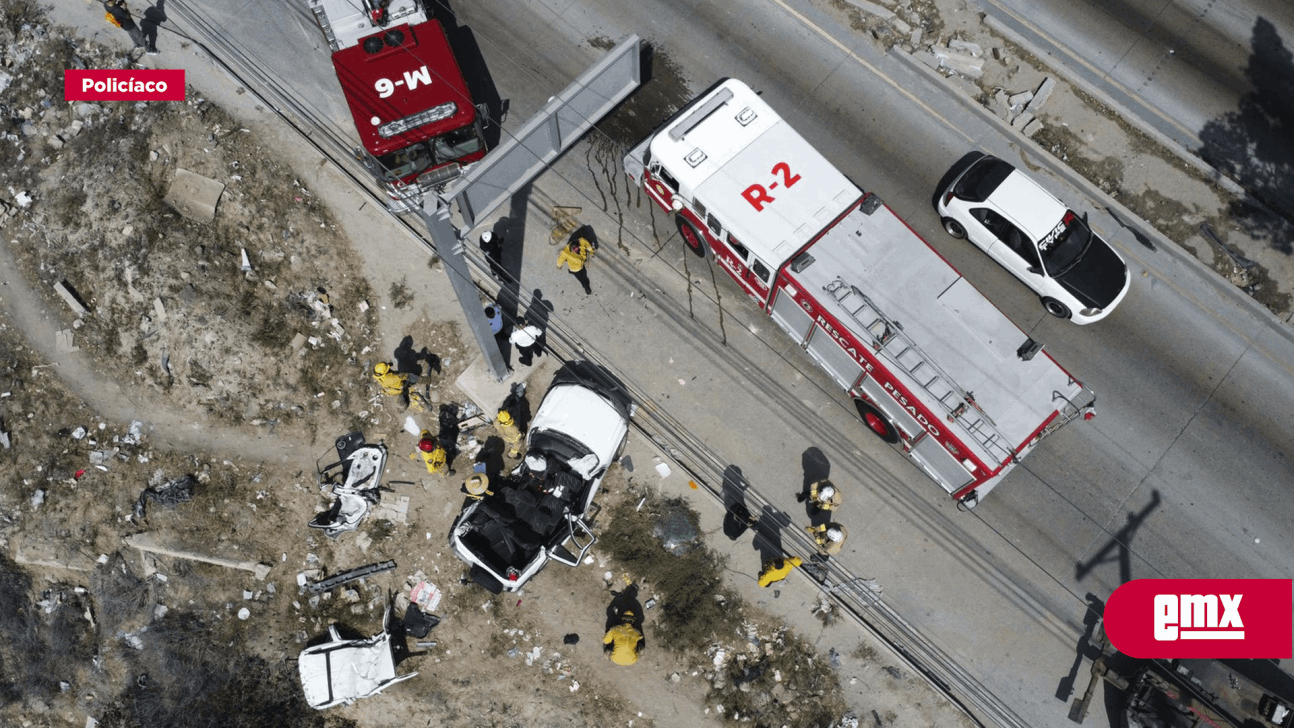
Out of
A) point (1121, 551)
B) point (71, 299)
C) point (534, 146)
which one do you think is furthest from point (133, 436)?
point (1121, 551)

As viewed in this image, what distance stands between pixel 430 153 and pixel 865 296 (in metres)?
9.55

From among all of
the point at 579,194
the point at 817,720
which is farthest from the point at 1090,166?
the point at 817,720

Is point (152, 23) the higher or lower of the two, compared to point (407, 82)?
lower

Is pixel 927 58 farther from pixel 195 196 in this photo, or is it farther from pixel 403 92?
pixel 195 196

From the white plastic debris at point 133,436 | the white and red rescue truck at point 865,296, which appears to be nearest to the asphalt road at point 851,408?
the white and red rescue truck at point 865,296

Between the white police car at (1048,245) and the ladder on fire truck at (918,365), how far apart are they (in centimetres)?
445

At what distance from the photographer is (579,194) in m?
18.5

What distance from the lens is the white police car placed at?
1678 centimetres

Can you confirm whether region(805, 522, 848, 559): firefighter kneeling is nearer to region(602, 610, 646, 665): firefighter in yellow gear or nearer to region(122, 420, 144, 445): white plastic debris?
region(602, 610, 646, 665): firefighter in yellow gear

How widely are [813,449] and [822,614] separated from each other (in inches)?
134

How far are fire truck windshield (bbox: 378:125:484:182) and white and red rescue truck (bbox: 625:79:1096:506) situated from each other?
146 inches

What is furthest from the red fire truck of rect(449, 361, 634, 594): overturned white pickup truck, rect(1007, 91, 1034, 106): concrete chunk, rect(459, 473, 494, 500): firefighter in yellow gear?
rect(1007, 91, 1034, 106): concrete chunk

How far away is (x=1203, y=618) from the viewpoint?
16.2 meters

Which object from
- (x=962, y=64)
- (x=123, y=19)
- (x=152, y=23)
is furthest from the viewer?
(x=152, y=23)
